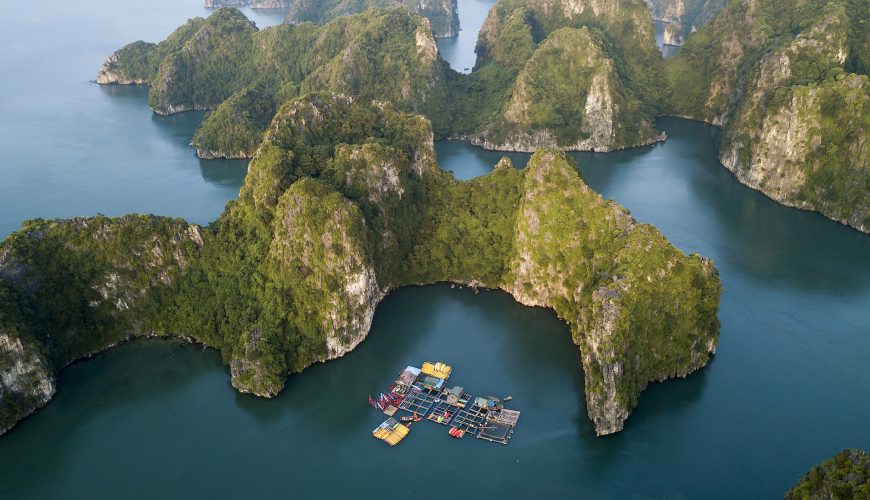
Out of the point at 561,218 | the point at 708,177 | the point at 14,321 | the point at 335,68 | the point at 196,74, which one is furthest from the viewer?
the point at 196,74

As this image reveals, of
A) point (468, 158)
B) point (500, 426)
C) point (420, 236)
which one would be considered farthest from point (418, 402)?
point (468, 158)

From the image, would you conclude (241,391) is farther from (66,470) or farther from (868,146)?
(868,146)

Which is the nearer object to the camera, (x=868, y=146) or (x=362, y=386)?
(x=362, y=386)

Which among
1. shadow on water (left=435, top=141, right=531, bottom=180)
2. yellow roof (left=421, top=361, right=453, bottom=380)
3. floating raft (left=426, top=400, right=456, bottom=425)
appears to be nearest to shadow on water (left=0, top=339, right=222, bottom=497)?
yellow roof (left=421, top=361, right=453, bottom=380)

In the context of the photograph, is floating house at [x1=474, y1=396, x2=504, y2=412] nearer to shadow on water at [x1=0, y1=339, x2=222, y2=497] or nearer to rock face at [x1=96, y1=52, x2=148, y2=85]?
shadow on water at [x1=0, y1=339, x2=222, y2=497]

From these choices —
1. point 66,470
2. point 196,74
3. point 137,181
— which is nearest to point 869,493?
point 66,470

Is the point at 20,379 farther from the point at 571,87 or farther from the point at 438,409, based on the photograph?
the point at 571,87
